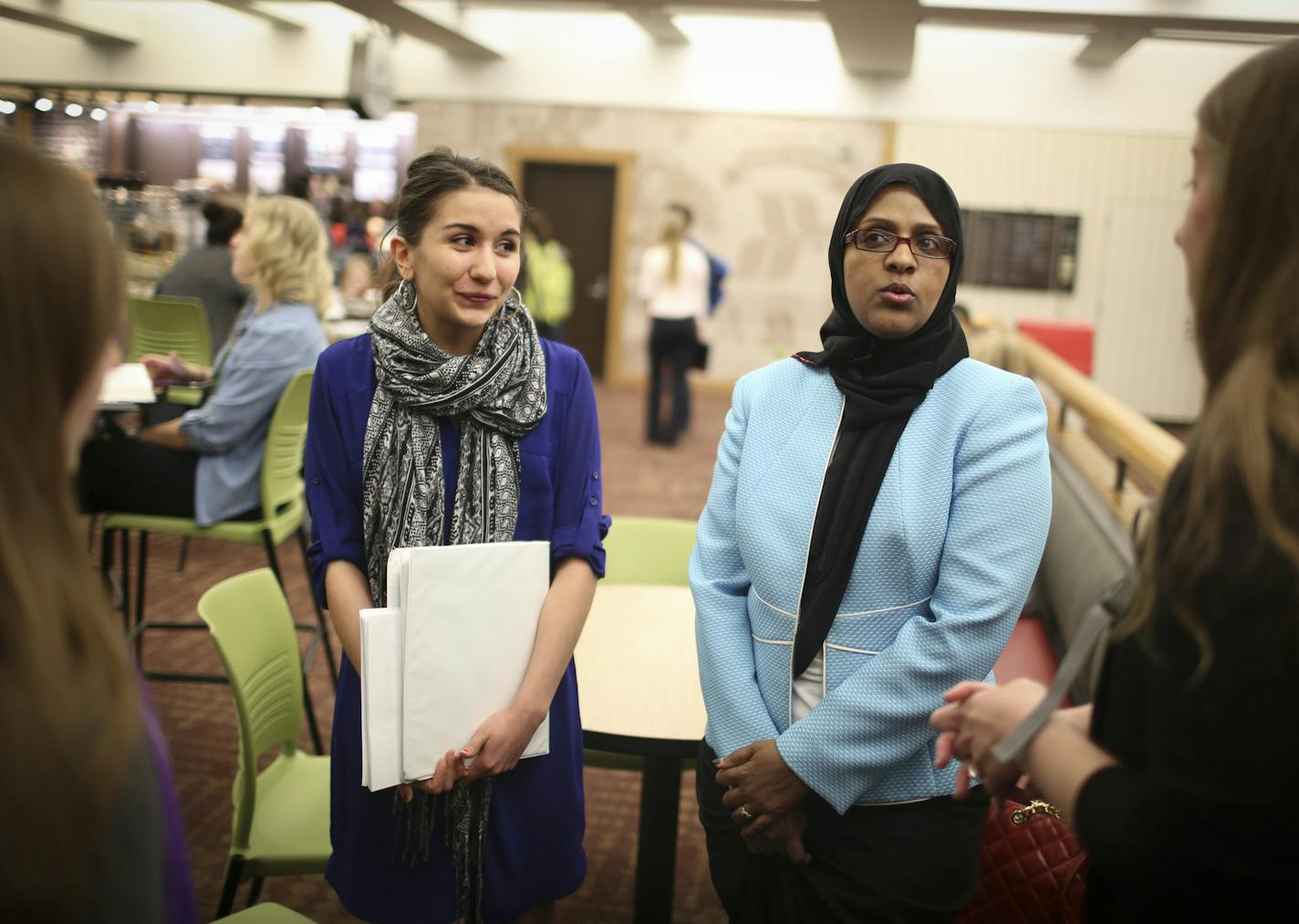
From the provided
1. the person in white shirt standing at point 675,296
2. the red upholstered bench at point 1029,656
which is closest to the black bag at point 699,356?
the person in white shirt standing at point 675,296

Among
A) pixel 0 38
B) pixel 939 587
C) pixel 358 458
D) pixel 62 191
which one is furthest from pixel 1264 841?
pixel 0 38

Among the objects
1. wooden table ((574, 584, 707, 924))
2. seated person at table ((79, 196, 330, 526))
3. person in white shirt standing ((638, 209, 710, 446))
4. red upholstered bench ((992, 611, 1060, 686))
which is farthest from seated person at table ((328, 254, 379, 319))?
wooden table ((574, 584, 707, 924))

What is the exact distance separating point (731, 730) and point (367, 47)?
24.7 feet

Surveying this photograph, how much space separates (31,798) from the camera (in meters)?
0.73

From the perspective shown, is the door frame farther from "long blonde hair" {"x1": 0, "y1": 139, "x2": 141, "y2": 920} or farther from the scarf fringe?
"long blonde hair" {"x1": 0, "y1": 139, "x2": 141, "y2": 920}

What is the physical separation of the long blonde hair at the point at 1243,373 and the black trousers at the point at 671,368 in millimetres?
7436

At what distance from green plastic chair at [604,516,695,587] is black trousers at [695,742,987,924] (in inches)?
57.1

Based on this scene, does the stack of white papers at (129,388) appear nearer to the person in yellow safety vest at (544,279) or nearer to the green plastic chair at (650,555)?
the green plastic chair at (650,555)

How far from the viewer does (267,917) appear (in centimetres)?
156

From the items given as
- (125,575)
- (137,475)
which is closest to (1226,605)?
(137,475)

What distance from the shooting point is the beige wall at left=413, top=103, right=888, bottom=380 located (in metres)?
12.0

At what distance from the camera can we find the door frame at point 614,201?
40.3 feet

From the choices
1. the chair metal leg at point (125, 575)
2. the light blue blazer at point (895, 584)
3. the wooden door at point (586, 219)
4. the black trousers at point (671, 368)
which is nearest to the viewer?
the light blue blazer at point (895, 584)

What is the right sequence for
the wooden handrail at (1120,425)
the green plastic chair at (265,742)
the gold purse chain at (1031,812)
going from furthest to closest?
the wooden handrail at (1120,425), the green plastic chair at (265,742), the gold purse chain at (1031,812)
